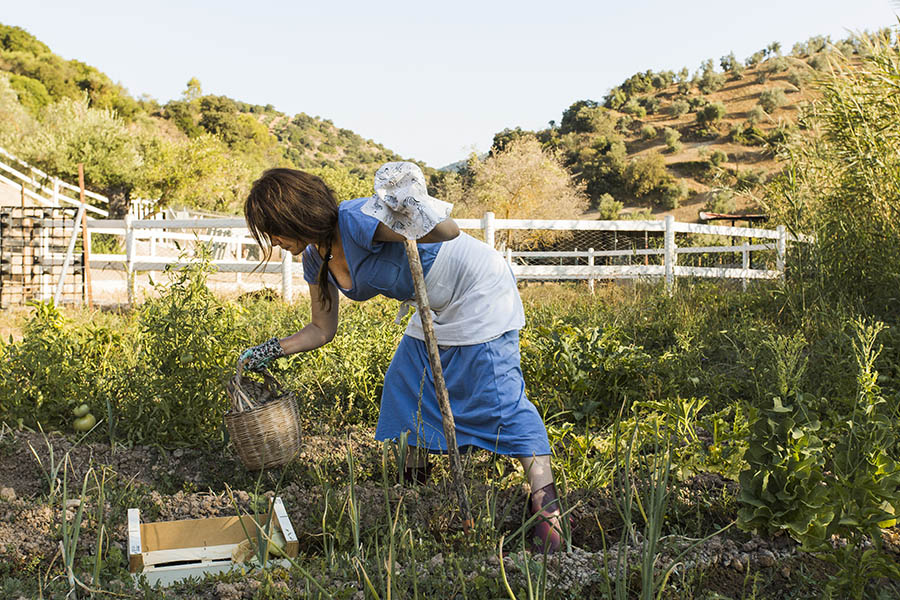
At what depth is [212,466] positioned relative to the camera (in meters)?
2.77

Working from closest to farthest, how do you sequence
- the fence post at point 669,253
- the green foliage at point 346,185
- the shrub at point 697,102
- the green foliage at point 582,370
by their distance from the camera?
the green foliage at point 582,370, the fence post at point 669,253, the green foliage at point 346,185, the shrub at point 697,102

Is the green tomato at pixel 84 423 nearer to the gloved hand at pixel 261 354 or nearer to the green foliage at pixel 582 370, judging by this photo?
the gloved hand at pixel 261 354

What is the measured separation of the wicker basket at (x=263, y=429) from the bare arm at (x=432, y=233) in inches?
31.4

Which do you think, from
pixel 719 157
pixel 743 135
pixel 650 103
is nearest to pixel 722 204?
pixel 719 157

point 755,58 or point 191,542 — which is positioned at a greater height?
point 755,58

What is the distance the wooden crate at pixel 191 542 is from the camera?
1903 millimetres

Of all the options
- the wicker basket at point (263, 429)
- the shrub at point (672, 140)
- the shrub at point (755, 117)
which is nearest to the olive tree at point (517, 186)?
the wicker basket at point (263, 429)

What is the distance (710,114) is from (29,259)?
159 ft

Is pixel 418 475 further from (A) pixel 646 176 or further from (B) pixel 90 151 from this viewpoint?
(A) pixel 646 176

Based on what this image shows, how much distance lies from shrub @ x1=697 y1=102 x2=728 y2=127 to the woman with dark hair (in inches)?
2034

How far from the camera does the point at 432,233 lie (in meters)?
2.12

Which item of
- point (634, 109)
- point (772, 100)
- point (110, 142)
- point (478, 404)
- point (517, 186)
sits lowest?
point (478, 404)

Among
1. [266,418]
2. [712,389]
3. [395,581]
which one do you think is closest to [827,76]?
[712,389]

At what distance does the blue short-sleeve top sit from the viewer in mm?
2123
